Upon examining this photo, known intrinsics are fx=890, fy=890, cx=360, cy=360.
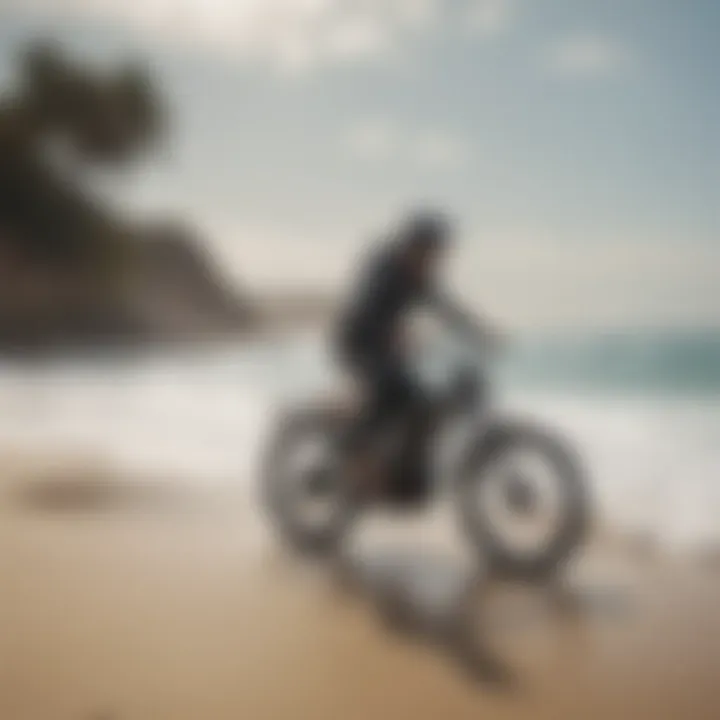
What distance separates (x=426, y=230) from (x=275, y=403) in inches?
12.2

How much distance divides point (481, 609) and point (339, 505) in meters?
0.23

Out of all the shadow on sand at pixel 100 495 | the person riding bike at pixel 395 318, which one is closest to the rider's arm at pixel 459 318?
the person riding bike at pixel 395 318

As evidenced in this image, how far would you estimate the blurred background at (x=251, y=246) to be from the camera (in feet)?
3.91

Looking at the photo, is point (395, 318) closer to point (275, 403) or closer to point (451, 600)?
point (275, 403)

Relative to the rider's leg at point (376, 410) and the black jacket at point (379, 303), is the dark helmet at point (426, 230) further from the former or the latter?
the rider's leg at point (376, 410)

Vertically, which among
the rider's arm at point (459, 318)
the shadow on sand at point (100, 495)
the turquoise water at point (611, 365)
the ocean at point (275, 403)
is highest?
the rider's arm at point (459, 318)

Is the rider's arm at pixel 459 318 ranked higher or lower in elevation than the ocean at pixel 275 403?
higher

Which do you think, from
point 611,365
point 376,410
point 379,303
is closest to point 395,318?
point 379,303

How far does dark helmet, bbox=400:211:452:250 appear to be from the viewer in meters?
1.19

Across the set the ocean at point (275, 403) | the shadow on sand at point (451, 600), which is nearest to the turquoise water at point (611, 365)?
the ocean at point (275, 403)

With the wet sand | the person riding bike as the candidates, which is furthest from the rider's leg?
the wet sand

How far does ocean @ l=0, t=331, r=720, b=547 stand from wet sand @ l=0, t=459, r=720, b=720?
5 cm

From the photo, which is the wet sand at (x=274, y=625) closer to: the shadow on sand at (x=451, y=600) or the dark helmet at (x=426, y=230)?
the shadow on sand at (x=451, y=600)

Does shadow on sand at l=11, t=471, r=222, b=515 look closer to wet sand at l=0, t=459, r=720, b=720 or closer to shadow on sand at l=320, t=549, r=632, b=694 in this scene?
wet sand at l=0, t=459, r=720, b=720
